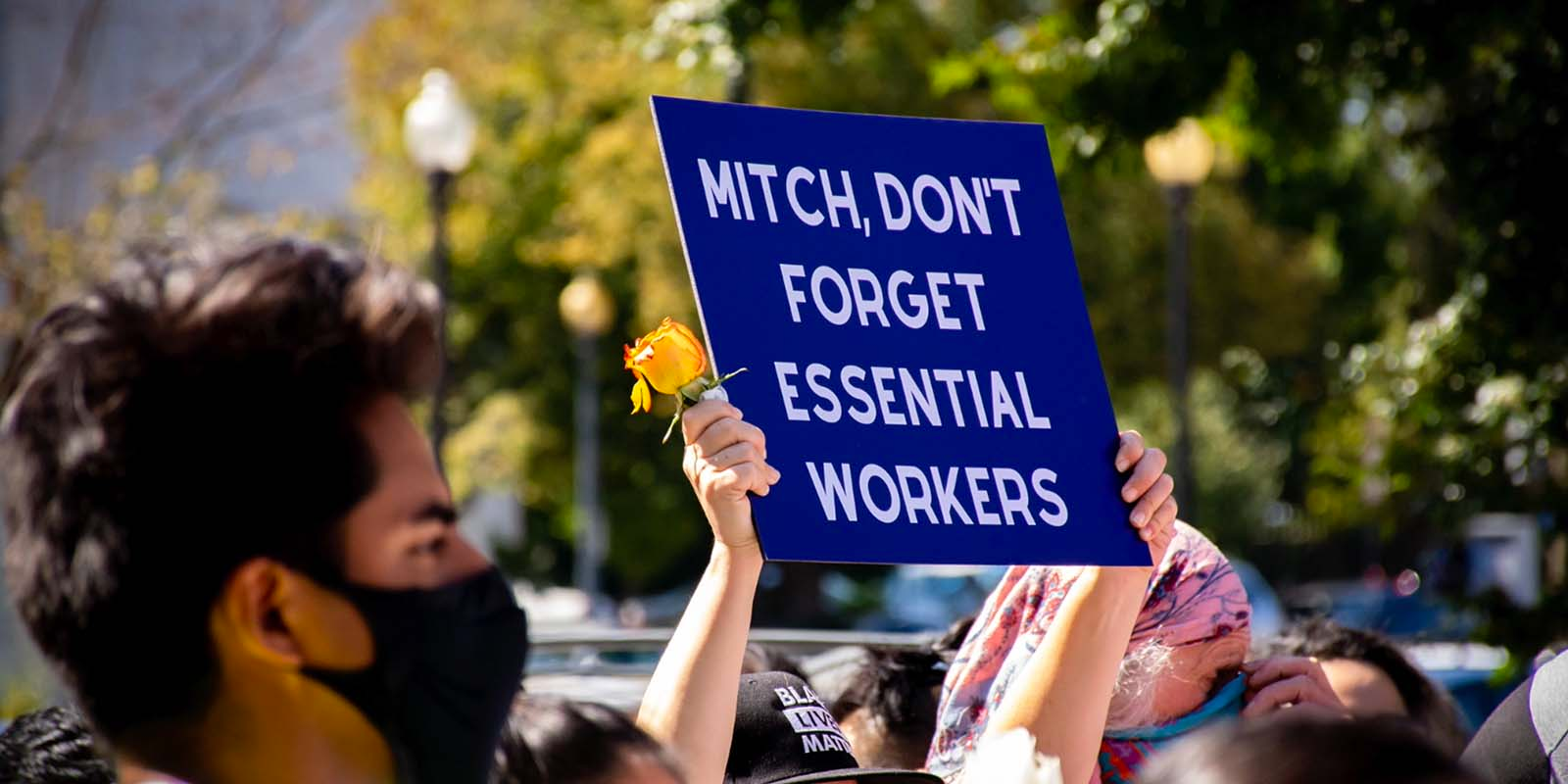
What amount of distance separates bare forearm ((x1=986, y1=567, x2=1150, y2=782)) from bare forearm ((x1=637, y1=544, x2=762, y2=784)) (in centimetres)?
39

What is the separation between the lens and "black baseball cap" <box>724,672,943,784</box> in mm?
2562

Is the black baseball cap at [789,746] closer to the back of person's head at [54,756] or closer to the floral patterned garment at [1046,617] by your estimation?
the floral patterned garment at [1046,617]

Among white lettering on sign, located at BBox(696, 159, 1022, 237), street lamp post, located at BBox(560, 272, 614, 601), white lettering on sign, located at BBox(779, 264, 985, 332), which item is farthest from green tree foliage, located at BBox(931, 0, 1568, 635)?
street lamp post, located at BBox(560, 272, 614, 601)

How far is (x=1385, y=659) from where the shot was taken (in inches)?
151

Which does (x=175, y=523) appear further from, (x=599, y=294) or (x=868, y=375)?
(x=599, y=294)

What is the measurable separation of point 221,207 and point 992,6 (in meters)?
7.76

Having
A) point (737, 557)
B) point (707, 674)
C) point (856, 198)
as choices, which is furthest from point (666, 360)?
point (856, 198)

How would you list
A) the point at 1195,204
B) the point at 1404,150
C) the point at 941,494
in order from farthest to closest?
the point at 1195,204
the point at 1404,150
the point at 941,494

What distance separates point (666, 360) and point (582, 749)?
523 mm

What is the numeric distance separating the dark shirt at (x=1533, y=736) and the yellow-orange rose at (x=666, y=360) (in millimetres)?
1440

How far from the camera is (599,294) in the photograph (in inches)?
837

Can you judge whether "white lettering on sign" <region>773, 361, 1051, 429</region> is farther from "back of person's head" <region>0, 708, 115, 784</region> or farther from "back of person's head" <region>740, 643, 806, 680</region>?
"back of person's head" <region>0, 708, 115, 784</region>

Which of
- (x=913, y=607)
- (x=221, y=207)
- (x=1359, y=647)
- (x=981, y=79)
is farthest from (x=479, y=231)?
(x=1359, y=647)

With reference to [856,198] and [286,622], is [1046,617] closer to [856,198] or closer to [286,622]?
[856,198]
